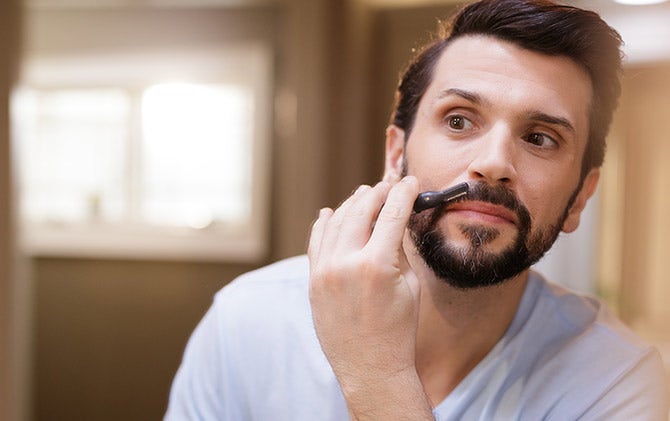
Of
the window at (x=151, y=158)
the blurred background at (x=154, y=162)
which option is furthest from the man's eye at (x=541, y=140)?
the window at (x=151, y=158)

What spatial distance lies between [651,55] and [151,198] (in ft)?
5.83

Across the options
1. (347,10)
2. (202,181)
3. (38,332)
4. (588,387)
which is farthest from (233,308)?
(38,332)

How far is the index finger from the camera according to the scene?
0.62 metres

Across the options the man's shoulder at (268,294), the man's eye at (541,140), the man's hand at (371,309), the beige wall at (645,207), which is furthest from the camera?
the beige wall at (645,207)

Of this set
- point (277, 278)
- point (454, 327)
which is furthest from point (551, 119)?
point (277, 278)

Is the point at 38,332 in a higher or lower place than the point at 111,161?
lower

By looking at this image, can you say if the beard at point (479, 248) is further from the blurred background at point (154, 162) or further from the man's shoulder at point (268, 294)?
the blurred background at point (154, 162)

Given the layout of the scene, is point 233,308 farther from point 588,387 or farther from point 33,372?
point 33,372

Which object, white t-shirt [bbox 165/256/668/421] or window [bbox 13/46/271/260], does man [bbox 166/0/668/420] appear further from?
window [bbox 13/46/271/260]

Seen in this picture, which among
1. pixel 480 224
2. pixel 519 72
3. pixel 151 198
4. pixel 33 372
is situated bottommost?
pixel 33 372

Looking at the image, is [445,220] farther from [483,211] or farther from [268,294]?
[268,294]

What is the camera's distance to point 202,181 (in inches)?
99.3

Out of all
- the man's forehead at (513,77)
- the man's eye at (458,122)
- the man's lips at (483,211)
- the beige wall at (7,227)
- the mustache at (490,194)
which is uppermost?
the man's forehead at (513,77)

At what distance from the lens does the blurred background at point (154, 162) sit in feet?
6.55
